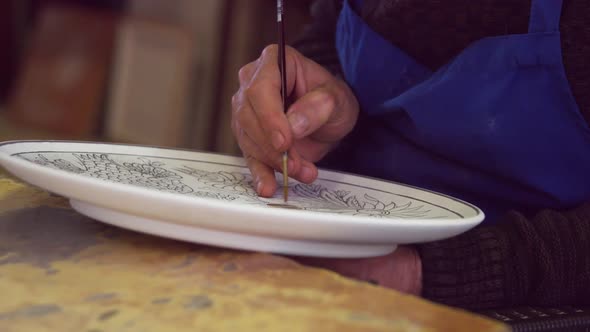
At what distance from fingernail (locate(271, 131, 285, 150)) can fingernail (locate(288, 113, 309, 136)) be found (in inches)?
0.8

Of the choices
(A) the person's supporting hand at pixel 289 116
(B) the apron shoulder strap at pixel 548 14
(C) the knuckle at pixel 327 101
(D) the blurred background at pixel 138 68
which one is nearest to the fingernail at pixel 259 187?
(A) the person's supporting hand at pixel 289 116

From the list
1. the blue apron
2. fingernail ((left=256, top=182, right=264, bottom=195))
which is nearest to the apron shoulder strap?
the blue apron

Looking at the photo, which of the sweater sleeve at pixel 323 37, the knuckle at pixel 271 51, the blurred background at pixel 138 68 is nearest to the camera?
the knuckle at pixel 271 51

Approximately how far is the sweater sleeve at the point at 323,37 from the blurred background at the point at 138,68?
1311 millimetres

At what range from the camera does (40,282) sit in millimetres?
344

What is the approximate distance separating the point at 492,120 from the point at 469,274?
18 cm

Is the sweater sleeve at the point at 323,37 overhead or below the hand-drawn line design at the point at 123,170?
overhead

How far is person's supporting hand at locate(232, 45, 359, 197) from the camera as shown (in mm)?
618

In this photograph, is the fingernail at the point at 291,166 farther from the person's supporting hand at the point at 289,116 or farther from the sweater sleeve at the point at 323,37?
the sweater sleeve at the point at 323,37

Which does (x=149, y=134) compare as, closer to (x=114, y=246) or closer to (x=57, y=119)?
(x=57, y=119)

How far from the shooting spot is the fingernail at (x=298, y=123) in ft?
2.04

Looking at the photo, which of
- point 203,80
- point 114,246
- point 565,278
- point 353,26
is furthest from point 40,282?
point 203,80

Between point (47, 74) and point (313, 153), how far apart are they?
8.57 feet

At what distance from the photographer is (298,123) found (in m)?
0.62
